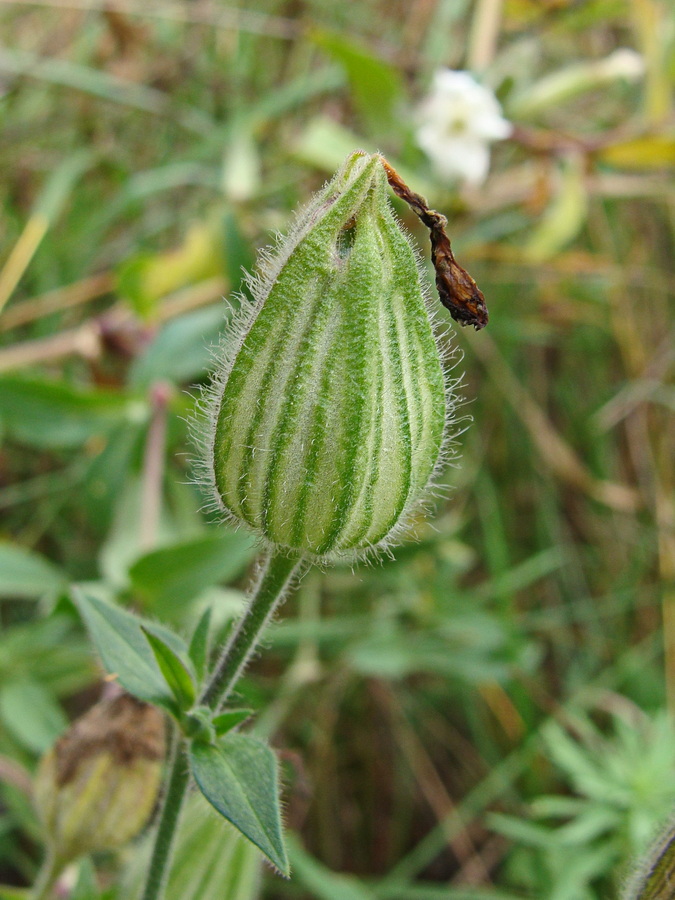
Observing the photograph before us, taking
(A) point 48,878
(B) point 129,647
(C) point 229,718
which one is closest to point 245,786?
(C) point 229,718

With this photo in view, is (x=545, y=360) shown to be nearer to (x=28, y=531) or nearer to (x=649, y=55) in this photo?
(x=649, y=55)

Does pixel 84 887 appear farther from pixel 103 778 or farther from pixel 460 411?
pixel 460 411

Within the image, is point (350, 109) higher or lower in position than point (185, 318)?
higher

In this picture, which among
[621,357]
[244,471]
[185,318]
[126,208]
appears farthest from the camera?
[621,357]

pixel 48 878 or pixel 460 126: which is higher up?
pixel 460 126

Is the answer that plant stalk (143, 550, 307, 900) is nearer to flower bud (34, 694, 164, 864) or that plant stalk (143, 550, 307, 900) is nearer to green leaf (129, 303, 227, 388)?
flower bud (34, 694, 164, 864)

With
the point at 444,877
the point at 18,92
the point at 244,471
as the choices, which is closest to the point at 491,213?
the point at 18,92

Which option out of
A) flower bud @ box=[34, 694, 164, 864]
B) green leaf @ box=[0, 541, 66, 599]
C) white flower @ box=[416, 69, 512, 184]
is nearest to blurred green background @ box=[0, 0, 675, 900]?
green leaf @ box=[0, 541, 66, 599]
